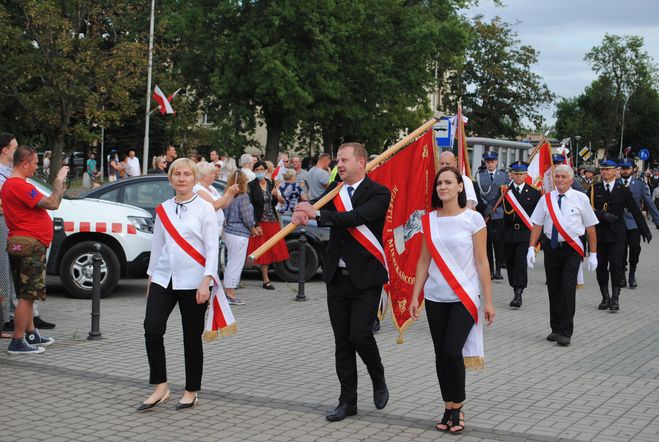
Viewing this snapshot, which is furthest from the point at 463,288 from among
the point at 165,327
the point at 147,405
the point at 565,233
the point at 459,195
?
the point at 565,233

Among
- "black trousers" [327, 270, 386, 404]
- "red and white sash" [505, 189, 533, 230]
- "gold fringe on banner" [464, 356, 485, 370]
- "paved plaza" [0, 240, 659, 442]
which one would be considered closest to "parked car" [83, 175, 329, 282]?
"red and white sash" [505, 189, 533, 230]

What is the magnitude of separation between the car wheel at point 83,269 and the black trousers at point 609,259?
6.51 meters

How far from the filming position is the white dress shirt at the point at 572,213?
1056 cm

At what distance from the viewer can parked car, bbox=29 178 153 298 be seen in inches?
510

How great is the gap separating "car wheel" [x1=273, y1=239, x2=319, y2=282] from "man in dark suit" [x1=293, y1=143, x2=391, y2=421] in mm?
8179

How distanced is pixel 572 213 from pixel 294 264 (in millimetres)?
5839

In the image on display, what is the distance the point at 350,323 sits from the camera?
6.95m

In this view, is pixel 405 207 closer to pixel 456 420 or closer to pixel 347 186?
pixel 347 186

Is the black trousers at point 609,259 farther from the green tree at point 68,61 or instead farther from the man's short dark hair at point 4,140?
the green tree at point 68,61

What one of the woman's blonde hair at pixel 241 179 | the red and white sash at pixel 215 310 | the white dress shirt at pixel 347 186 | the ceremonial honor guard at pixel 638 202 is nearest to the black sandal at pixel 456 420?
the white dress shirt at pixel 347 186

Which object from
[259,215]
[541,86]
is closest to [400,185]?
[259,215]

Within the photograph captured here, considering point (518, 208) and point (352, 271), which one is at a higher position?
point (518, 208)

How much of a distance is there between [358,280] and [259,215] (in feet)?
24.2

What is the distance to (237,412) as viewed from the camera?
7.13m
